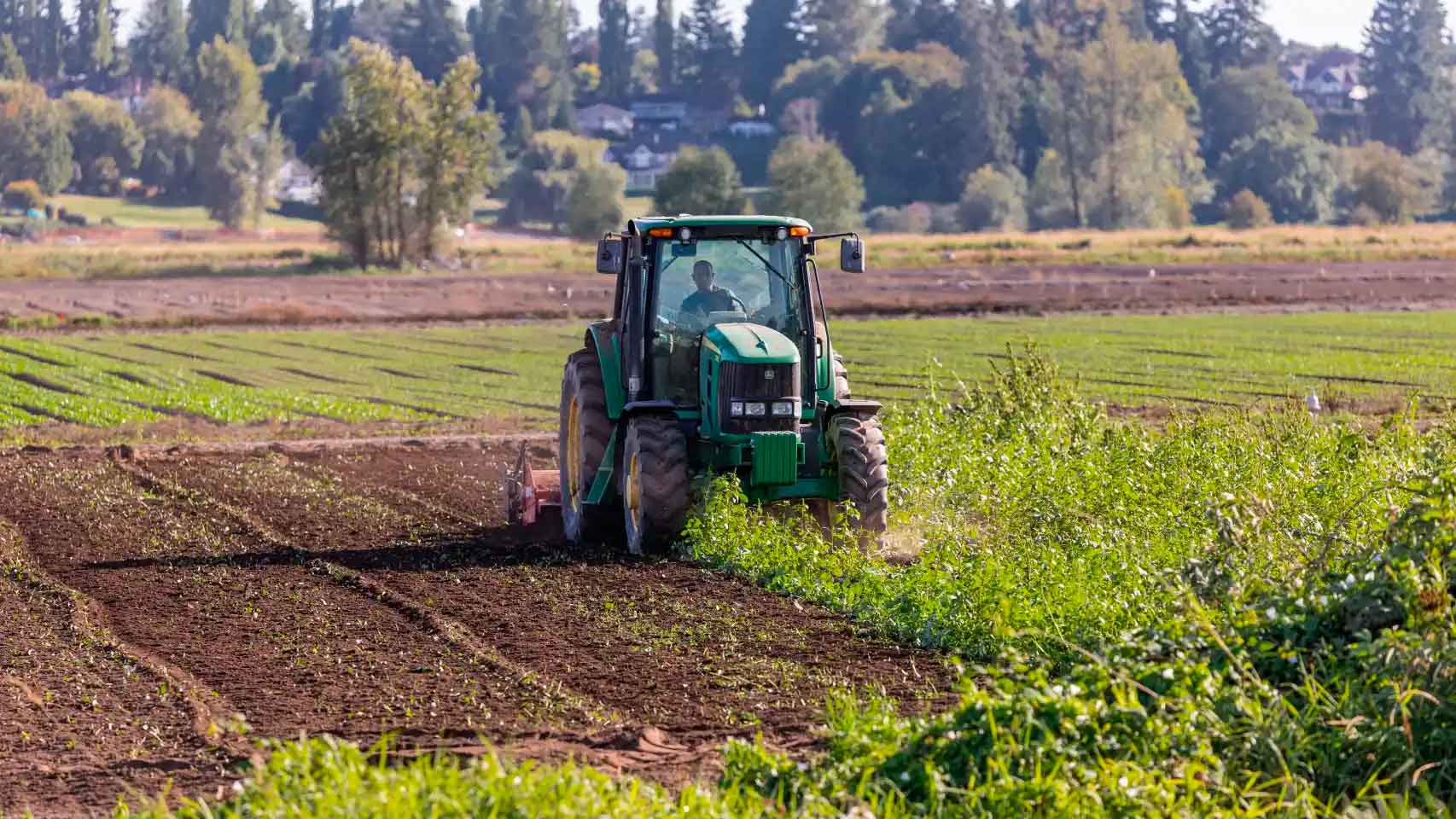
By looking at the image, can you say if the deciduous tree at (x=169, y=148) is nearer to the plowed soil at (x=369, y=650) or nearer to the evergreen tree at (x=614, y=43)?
the evergreen tree at (x=614, y=43)

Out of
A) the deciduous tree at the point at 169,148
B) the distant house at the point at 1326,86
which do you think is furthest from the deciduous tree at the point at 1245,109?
the deciduous tree at the point at 169,148

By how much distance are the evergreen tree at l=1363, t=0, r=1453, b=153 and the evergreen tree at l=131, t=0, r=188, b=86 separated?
10600 centimetres

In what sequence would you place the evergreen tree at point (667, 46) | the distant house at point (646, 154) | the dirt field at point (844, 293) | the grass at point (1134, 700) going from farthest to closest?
the evergreen tree at point (667, 46), the distant house at point (646, 154), the dirt field at point (844, 293), the grass at point (1134, 700)

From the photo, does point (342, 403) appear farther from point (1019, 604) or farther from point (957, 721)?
point (957, 721)

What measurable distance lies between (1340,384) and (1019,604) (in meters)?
19.0

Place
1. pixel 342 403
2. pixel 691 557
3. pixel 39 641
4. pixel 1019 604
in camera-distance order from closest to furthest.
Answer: pixel 1019 604 → pixel 39 641 → pixel 691 557 → pixel 342 403

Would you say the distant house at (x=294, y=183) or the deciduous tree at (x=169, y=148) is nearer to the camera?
the deciduous tree at (x=169, y=148)

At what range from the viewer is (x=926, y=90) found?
134875mm

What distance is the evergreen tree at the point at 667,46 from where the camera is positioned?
587 feet

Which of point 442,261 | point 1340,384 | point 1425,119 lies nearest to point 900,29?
point 1425,119

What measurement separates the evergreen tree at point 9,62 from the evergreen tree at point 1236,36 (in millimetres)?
100279

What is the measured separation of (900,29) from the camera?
547 feet

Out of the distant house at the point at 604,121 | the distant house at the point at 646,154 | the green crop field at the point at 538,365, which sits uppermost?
the distant house at the point at 604,121

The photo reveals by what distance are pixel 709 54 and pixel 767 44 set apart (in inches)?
217
